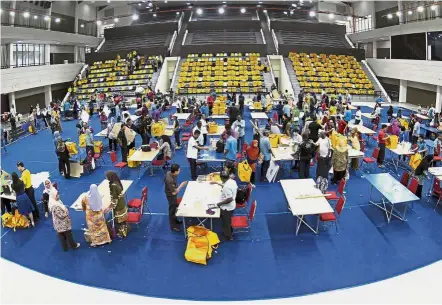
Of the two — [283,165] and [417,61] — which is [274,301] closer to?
[283,165]

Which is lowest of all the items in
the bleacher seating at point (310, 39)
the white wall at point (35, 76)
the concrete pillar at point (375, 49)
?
the white wall at point (35, 76)

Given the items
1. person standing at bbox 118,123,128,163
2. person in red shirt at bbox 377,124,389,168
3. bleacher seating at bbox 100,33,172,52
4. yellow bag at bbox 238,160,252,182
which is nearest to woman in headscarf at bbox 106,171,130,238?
yellow bag at bbox 238,160,252,182

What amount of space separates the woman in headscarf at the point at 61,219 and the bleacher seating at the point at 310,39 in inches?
1206

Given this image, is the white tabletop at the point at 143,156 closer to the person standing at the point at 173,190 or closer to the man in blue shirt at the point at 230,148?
the man in blue shirt at the point at 230,148

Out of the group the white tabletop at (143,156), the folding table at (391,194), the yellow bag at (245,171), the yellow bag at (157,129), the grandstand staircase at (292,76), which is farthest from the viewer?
the grandstand staircase at (292,76)

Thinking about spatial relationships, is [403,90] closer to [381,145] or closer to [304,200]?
[381,145]

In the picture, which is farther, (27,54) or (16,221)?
(27,54)

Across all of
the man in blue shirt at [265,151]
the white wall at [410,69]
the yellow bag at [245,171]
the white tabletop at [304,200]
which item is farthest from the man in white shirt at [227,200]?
the white wall at [410,69]

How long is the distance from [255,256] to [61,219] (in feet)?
12.2

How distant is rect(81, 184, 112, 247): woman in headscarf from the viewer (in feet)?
22.2

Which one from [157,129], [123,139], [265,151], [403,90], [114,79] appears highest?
[114,79]

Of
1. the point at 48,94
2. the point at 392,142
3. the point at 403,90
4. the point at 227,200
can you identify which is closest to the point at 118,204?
the point at 227,200

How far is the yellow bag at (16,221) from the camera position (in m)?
7.98

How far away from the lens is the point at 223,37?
3522 centimetres
